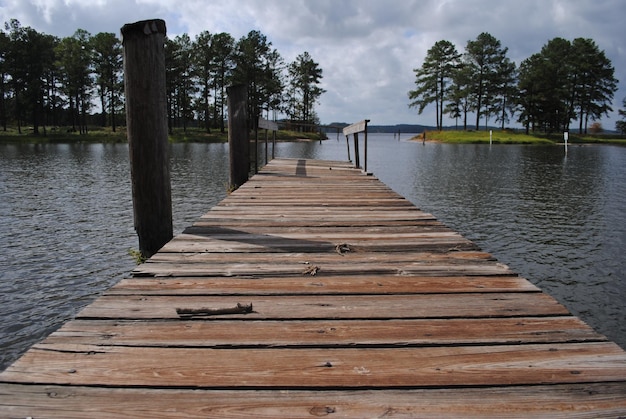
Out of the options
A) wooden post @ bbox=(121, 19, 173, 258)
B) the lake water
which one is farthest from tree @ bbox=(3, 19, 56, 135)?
wooden post @ bbox=(121, 19, 173, 258)

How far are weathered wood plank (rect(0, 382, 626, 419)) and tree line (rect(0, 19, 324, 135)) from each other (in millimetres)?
63933

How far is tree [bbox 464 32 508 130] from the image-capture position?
6619cm

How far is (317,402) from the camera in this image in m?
1.60

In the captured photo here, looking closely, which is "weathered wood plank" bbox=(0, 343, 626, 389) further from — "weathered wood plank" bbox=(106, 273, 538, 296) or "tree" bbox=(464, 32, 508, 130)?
"tree" bbox=(464, 32, 508, 130)

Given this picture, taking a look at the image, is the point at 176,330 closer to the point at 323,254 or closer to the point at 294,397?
the point at 294,397

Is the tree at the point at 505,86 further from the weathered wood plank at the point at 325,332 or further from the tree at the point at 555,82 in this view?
the weathered wood plank at the point at 325,332

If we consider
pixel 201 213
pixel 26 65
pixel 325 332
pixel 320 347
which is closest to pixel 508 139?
pixel 201 213

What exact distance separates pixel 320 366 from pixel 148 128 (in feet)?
10.5

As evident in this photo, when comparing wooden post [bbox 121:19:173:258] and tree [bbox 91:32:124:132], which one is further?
tree [bbox 91:32:124:132]

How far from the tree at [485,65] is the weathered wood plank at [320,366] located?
2873 inches

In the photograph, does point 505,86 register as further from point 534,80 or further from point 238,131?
point 238,131

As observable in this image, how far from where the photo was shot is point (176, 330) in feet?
7.14

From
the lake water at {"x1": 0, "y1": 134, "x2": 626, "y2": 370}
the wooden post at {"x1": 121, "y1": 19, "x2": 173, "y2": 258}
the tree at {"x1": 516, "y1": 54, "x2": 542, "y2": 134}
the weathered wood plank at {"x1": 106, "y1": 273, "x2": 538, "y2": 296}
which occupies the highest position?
the tree at {"x1": 516, "y1": 54, "x2": 542, "y2": 134}

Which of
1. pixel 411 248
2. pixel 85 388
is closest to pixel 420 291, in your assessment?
pixel 411 248
